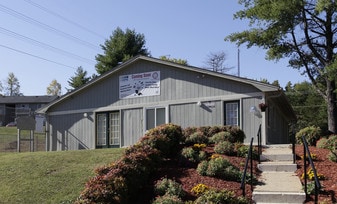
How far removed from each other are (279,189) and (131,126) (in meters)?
13.0

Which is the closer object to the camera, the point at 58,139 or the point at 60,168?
the point at 60,168

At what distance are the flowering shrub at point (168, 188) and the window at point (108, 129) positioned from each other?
1257cm


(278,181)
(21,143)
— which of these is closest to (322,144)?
(278,181)

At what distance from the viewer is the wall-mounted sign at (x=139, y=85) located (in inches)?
821

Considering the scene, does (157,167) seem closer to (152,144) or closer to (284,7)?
(152,144)

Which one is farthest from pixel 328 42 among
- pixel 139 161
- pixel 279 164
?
pixel 139 161

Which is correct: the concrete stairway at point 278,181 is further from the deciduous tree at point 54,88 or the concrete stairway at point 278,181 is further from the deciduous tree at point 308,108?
the deciduous tree at point 54,88

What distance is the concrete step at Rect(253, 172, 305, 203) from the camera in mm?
8758

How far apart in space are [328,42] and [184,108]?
8.26 m

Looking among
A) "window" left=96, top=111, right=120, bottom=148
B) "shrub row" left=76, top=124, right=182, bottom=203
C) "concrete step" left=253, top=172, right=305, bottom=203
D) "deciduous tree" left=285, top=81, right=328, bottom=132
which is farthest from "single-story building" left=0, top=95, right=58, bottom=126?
"concrete step" left=253, top=172, right=305, bottom=203

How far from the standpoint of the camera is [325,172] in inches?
413

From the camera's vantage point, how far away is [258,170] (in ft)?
36.7

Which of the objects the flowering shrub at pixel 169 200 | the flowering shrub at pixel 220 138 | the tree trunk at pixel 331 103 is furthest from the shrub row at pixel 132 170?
the tree trunk at pixel 331 103

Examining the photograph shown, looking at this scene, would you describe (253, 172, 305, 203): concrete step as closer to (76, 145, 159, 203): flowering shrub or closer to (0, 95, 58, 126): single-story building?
(76, 145, 159, 203): flowering shrub
